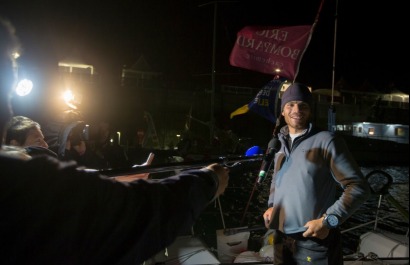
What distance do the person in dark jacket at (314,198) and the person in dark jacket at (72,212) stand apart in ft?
5.64

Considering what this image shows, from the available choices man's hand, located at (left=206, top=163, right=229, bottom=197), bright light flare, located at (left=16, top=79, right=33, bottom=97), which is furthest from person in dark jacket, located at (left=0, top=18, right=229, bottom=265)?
bright light flare, located at (left=16, top=79, right=33, bottom=97)

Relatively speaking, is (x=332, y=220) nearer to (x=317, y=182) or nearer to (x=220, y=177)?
(x=317, y=182)

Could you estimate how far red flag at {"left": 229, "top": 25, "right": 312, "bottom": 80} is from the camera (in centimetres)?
517

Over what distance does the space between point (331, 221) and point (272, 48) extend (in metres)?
3.82

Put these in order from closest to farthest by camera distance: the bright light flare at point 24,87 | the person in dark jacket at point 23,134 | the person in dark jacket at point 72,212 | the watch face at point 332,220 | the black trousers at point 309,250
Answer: the person in dark jacket at point 72,212
the watch face at point 332,220
the black trousers at point 309,250
the person in dark jacket at point 23,134
the bright light flare at point 24,87

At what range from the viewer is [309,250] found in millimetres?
2641

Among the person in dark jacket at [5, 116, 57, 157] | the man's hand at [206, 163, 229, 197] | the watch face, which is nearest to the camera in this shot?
the man's hand at [206, 163, 229, 197]

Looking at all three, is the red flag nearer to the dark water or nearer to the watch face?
the watch face

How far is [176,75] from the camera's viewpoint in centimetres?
6006

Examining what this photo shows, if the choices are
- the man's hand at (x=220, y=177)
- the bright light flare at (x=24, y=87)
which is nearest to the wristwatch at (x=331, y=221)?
the man's hand at (x=220, y=177)

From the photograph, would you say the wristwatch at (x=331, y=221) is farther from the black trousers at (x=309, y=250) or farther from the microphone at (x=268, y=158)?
the microphone at (x=268, y=158)

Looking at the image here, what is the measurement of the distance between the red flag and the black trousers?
304 cm

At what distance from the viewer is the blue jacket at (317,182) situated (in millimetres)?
2516

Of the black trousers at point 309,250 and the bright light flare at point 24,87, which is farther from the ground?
the bright light flare at point 24,87
